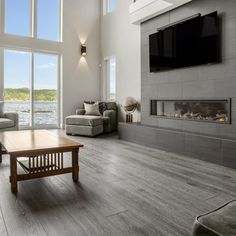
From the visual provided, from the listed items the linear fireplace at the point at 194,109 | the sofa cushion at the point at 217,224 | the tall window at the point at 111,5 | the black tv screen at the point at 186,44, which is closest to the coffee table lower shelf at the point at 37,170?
the sofa cushion at the point at 217,224

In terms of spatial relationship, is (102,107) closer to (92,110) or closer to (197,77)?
(92,110)

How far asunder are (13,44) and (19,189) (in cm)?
484

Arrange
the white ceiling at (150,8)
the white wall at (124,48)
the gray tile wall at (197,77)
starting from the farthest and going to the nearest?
1. the white wall at (124,48)
2. the white ceiling at (150,8)
3. the gray tile wall at (197,77)

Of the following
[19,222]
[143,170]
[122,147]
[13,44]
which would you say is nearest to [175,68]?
[122,147]

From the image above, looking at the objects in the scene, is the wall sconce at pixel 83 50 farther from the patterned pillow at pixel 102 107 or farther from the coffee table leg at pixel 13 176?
the coffee table leg at pixel 13 176

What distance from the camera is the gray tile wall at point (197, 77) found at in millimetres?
3230

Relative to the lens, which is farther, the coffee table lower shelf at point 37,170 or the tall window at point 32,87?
the tall window at point 32,87

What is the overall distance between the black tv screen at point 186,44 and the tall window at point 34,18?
130 inches

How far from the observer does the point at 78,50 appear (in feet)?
22.5

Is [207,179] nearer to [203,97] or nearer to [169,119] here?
[203,97]

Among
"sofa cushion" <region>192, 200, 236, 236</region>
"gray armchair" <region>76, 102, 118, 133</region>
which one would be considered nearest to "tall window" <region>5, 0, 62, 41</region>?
"gray armchair" <region>76, 102, 118, 133</region>

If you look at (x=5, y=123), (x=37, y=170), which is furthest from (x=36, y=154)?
(x=5, y=123)

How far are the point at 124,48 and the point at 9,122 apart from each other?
329cm

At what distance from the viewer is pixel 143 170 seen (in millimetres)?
2840
